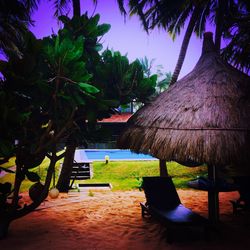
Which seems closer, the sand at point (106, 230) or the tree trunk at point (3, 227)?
the sand at point (106, 230)

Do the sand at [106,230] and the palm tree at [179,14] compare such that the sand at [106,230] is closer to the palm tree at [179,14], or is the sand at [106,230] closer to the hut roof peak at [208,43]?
the hut roof peak at [208,43]

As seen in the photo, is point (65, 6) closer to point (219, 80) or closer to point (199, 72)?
point (199, 72)

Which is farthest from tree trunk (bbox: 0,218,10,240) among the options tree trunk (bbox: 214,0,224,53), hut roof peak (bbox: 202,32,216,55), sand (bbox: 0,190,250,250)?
tree trunk (bbox: 214,0,224,53)

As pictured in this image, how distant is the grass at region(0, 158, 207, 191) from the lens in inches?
418

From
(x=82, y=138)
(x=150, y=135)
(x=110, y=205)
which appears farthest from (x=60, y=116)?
(x=110, y=205)

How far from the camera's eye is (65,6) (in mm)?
10891

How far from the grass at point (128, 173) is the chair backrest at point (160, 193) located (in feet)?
12.9

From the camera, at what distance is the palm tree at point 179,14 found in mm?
10375

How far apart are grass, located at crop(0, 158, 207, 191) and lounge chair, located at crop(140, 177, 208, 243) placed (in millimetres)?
3941

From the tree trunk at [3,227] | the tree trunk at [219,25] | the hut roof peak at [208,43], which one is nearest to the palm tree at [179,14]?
the tree trunk at [219,25]

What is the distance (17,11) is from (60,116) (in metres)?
8.73

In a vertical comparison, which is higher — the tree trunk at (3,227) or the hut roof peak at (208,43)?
the hut roof peak at (208,43)

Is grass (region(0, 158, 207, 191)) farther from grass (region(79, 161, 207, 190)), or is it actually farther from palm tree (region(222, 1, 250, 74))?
palm tree (region(222, 1, 250, 74))

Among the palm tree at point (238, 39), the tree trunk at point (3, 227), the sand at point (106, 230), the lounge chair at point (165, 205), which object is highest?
the palm tree at point (238, 39)
